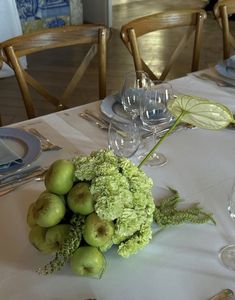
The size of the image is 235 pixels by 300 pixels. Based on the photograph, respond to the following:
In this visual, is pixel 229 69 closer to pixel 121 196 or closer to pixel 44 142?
pixel 44 142

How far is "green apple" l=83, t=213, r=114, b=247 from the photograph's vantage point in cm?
67

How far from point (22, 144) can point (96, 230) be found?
1.54 ft

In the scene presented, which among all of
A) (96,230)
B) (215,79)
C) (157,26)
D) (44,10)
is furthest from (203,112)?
(44,10)

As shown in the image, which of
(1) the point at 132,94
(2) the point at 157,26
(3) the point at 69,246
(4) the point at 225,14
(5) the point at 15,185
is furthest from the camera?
(4) the point at 225,14

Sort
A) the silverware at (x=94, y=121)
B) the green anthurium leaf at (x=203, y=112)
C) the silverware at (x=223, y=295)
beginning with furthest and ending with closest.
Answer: the silverware at (x=94, y=121) → the green anthurium leaf at (x=203, y=112) → the silverware at (x=223, y=295)

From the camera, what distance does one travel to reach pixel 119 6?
226 inches

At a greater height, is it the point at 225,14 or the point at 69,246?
the point at 69,246

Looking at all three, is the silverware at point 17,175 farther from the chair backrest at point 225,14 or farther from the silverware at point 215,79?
the chair backrest at point 225,14

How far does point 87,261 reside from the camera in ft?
2.18

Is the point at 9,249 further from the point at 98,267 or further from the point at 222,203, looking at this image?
the point at 222,203

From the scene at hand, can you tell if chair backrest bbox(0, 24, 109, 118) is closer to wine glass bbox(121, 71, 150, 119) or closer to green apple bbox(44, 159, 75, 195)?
wine glass bbox(121, 71, 150, 119)

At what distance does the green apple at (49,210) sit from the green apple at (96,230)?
5 cm

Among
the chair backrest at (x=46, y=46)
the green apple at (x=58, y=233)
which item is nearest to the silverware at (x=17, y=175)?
the green apple at (x=58, y=233)

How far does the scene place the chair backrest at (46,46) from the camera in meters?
1.43
